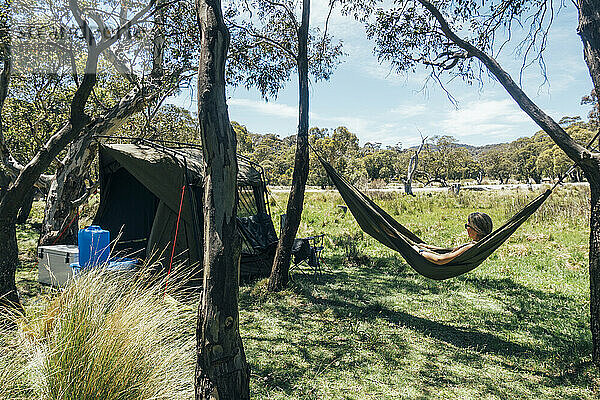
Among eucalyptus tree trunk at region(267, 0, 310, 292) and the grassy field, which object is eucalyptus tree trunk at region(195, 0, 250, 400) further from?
eucalyptus tree trunk at region(267, 0, 310, 292)

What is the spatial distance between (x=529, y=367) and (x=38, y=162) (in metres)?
4.52

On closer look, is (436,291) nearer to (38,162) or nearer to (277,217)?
(38,162)

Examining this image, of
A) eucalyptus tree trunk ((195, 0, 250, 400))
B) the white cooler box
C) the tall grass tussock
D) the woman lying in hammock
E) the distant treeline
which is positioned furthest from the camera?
the distant treeline

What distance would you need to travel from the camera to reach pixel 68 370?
162 cm

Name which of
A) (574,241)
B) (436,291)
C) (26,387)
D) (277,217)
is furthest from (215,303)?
(277,217)

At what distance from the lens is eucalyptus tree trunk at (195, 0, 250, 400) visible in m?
1.82

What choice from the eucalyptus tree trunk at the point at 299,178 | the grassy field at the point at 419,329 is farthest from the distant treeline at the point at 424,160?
the eucalyptus tree trunk at the point at 299,178

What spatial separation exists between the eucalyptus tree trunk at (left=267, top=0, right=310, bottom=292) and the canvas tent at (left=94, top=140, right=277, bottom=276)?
0.65 metres

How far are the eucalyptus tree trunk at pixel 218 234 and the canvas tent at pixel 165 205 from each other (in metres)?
2.30

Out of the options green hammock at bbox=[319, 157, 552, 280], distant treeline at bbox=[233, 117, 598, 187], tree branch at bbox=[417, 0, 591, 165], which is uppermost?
distant treeline at bbox=[233, 117, 598, 187]

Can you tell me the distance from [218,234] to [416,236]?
2.65m

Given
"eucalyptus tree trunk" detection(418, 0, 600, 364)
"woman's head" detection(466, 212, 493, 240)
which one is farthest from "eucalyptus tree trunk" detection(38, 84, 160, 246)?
"eucalyptus tree trunk" detection(418, 0, 600, 364)

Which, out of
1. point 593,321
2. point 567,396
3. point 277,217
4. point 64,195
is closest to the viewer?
point 567,396

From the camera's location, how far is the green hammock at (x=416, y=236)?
3248 millimetres
